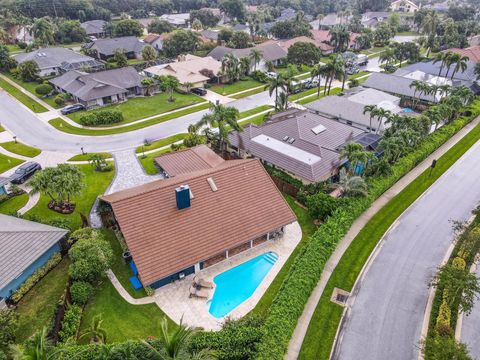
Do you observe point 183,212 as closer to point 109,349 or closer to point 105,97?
point 109,349

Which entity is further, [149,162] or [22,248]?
[149,162]

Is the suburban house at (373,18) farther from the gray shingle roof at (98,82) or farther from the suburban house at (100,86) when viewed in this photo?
the gray shingle roof at (98,82)

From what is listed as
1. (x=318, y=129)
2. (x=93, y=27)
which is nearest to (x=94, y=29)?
(x=93, y=27)

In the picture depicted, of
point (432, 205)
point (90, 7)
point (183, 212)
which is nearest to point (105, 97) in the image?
point (183, 212)

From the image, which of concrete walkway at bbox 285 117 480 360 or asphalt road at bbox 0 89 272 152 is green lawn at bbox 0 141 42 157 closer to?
asphalt road at bbox 0 89 272 152

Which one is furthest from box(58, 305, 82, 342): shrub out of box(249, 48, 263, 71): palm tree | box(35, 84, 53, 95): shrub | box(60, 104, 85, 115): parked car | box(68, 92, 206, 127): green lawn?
box(249, 48, 263, 71): palm tree

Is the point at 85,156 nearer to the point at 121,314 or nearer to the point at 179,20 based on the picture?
the point at 121,314
